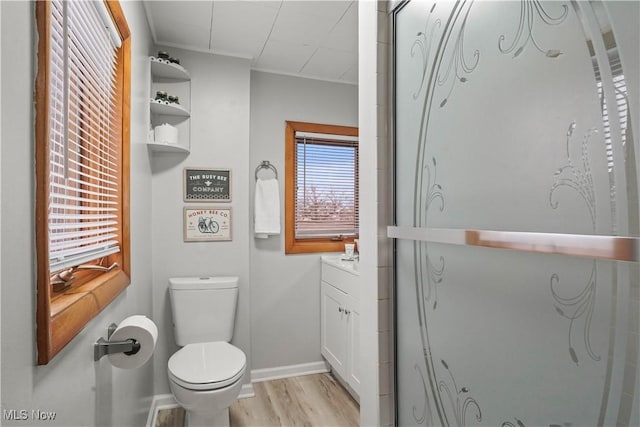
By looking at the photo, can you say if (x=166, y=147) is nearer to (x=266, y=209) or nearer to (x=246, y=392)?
(x=266, y=209)

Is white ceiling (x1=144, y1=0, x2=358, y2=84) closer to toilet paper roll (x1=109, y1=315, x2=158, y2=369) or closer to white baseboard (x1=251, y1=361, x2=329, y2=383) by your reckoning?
toilet paper roll (x1=109, y1=315, x2=158, y2=369)

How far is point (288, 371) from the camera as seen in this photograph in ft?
9.23

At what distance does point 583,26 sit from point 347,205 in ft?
8.59

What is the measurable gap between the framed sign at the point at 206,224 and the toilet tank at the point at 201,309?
309 mm

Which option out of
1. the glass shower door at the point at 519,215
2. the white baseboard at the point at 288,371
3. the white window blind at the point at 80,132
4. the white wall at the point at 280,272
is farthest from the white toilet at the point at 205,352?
the glass shower door at the point at 519,215

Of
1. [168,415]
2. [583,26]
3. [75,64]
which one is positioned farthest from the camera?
[168,415]

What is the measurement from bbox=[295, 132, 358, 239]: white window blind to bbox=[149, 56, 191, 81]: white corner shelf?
A: 0.99 m

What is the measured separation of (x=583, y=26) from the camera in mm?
543

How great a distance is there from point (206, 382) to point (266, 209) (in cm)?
134

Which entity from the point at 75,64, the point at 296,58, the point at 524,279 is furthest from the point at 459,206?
the point at 296,58

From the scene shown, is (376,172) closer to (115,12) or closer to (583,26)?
(583,26)

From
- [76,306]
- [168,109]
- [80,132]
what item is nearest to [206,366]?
[76,306]

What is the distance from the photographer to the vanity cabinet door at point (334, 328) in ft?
8.10

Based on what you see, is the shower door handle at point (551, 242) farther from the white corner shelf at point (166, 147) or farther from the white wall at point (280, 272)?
the white wall at point (280, 272)
